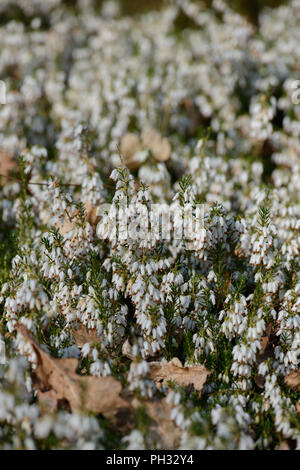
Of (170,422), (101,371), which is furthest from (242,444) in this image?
(101,371)

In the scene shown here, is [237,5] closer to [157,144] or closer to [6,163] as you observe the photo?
[157,144]

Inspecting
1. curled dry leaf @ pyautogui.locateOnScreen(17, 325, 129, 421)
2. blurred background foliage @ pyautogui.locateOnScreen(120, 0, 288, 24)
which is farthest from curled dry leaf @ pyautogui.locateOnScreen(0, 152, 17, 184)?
blurred background foliage @ pyautogui.locateOnScreen(120, 0, 288, 24)

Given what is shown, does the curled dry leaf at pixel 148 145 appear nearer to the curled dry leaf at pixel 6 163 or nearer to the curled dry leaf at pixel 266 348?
the curled dry leaf at pixel 6 163

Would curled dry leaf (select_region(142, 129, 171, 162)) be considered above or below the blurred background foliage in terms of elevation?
below

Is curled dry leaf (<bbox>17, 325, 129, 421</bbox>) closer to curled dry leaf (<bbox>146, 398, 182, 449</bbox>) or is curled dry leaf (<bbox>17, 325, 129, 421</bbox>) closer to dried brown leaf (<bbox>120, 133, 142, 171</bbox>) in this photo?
curled dry leaf (<bbox>146, 398, 182, 449</bbox>)

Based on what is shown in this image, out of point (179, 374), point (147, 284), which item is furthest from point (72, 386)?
point (147, 284)
